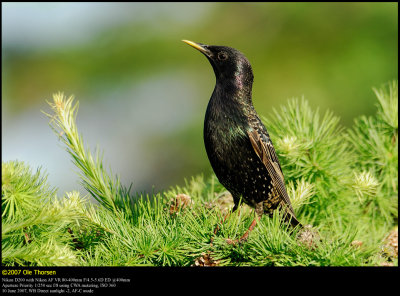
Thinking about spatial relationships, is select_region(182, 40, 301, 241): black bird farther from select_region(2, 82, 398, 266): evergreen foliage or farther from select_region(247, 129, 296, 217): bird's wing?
select_region(2, 82, 398, 266): evergreen foliage

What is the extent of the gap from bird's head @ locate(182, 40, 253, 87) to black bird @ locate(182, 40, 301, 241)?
0.38ft

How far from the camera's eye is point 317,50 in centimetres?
418

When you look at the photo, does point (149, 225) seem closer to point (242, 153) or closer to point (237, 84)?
point (242, 153)

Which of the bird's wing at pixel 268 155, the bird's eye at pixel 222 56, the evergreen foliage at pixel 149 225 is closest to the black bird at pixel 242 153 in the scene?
the bird's wing at pixel 268 155

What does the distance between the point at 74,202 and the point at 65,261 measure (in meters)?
0.18

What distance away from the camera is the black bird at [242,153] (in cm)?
216

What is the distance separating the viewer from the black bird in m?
2.16

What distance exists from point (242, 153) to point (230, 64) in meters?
0.51

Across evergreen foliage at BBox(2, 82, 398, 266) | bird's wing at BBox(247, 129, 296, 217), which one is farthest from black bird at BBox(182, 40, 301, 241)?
evergreen foliage at BBox(2, 82, 398, 266)

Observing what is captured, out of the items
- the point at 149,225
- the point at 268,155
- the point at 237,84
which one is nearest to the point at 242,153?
the point at 268,155

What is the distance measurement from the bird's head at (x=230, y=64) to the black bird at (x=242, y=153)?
4.6 inches

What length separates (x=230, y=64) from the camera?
241 cm

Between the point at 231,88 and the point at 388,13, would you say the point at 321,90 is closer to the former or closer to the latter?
the point at 388,13

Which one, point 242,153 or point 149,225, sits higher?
point 242,153
